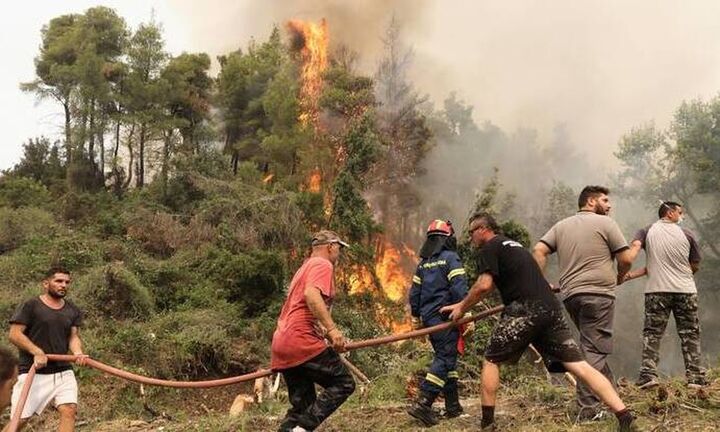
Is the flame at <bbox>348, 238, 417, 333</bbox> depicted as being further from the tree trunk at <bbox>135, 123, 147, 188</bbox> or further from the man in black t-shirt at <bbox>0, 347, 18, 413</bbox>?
the man in black t-shirt at <bbox>0, 347, 18, 413</bbox>

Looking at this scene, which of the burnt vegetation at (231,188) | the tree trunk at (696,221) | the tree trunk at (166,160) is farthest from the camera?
the tree trunk at (696,221)

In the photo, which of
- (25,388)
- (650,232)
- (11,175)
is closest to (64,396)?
(25,388)

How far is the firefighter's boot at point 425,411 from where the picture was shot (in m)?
5.37

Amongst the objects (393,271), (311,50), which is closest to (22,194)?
(393,271)

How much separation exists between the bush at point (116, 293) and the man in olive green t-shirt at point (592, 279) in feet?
45.5

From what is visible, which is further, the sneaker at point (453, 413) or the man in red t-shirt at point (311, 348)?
the sneaker at point (453, 413)

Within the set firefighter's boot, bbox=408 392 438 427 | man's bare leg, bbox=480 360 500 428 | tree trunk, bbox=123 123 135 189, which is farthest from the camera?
tree trunk, bbox=123 123 135 189

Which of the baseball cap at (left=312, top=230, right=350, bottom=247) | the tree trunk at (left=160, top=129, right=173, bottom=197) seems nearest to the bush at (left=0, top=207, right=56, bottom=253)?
the tree trunk at (left=160, top=129, right=173, bottom=197)

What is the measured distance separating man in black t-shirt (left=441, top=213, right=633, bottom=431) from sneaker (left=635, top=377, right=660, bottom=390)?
138 centimetres

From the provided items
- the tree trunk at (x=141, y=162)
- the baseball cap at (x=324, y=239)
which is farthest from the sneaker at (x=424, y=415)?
the tree trunk at (x=141, y=162)

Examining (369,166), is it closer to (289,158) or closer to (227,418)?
(289,158)

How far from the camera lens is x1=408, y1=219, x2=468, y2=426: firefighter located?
17.6 feet

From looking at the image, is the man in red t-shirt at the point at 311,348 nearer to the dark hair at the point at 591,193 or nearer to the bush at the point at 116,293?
the dark hair at the point at 591,193

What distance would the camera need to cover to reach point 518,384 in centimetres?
690
